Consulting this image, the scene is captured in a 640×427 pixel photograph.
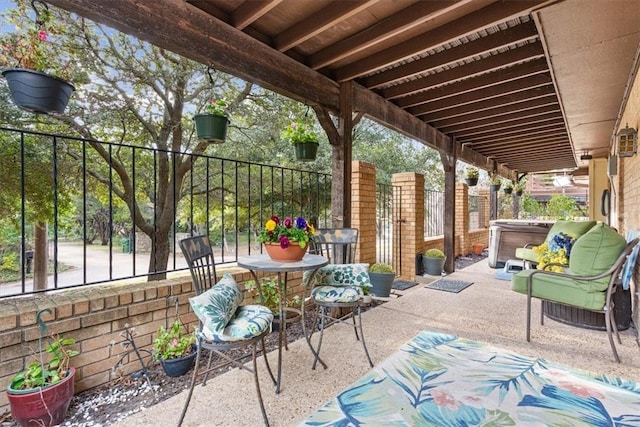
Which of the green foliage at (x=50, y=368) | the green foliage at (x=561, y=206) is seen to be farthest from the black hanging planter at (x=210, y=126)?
the green foliage at (x=561, y=206)

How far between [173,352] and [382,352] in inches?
60.5

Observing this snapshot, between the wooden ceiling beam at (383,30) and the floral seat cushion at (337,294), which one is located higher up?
the wooden ceiling beam at (383,30)

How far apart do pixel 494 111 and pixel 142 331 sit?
4887 millimetres

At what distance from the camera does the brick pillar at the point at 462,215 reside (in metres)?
7.27

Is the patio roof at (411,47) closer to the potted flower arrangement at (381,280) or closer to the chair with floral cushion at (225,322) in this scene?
the chair with floral cushion at (225,322)

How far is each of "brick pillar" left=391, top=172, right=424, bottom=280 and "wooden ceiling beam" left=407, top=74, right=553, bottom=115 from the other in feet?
3.62

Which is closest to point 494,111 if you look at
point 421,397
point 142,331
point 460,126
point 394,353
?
point 460,126

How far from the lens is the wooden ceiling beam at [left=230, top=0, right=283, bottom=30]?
6.99 ft

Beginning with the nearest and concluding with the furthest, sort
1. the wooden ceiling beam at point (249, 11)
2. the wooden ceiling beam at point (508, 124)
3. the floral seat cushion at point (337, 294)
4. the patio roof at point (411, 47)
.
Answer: the patio roof at point (411, 47) < the wooden ceiling beam at point (249, 11) < the floral seat cushion at point (337, 294) < the wooden ceiling beam at point (508, 124)

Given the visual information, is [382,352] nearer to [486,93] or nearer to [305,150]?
[305,150]

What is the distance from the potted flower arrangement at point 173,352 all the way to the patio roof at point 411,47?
6.39 feet

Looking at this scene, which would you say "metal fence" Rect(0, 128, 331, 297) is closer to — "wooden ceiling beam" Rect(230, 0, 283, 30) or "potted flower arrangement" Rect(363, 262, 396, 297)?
"potted flower arrangement" Rect(363, 262, 396, 297)

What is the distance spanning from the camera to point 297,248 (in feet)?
7.18

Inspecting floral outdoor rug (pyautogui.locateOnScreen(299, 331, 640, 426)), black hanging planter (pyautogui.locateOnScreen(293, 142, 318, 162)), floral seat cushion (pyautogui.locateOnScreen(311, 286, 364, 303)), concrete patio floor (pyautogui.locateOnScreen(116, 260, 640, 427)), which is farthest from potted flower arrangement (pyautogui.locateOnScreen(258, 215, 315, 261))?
black hanging planter (pyautogui.locateOnScreen(293, 142, 318, 162))
